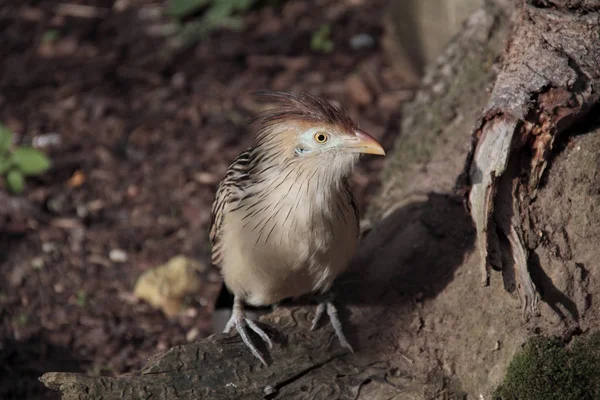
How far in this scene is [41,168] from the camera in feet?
21.3

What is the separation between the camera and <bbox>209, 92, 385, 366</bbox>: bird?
12.9 ft

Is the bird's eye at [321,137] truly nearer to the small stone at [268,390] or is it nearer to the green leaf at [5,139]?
the small stone at [268,390]

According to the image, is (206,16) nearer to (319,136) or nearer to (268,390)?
(319,136)

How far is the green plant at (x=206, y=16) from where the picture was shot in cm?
831

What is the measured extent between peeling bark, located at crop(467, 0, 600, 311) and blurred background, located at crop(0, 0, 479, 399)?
255cm

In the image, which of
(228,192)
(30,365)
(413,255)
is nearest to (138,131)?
(30,365)

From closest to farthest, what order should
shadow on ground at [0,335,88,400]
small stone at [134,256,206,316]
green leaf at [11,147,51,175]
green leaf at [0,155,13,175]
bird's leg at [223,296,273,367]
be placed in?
bird's leg at [223,296,273,367] → shadow on ground at [0,335,88,400] → small stone at [134,256,206,316] → green leaf at [11,147,51,175] → green leaf at [0,155,13,175]

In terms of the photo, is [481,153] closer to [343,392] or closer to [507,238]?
[507,238]

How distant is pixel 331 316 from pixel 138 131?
3.67 meters

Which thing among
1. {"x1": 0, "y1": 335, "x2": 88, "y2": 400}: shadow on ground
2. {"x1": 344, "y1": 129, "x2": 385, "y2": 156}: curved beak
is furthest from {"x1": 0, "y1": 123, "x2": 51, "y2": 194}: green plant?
{"x1": 344, "y1": 129, "x2": 385, "y2": 156}: curved beak

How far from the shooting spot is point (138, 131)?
7.40m

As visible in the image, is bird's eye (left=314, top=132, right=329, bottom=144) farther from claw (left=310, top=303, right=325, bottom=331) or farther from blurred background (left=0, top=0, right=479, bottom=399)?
blurred background (left=0, top=0, right=479, bottom=399)

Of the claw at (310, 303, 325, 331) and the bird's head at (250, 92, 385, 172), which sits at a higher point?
the bird's head at (250, 92, 385, 172)

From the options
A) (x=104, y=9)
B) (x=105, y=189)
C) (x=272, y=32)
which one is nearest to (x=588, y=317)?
(x=105, y=189)
